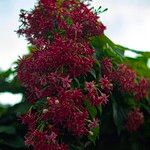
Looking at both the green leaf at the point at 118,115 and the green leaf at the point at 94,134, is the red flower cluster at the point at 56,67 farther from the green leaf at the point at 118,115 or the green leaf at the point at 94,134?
the green leaf at the point at 118,115

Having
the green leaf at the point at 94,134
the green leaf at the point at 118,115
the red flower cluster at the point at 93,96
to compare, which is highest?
the red flower cluster at the point at 93,96

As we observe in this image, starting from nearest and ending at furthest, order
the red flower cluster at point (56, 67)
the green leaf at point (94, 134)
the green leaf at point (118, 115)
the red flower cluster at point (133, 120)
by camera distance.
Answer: the red flower cluster at point (56, 67) → the green leaf at point (94, 134) → the red flower cluster at point (133, 120) → the green leaf at point (118, 115)

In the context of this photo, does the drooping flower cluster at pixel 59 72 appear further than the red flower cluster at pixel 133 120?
No

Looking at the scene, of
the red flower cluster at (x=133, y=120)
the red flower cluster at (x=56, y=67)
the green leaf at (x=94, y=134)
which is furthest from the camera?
the red flower cluster at (x=133, y=120)

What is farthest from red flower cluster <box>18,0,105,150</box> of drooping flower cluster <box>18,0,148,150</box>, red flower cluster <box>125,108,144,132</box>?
red flower cluster <box>125,108,144,132</box>

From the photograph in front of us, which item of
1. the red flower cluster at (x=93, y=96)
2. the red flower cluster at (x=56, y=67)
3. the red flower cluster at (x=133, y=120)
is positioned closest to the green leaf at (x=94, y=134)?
the red flower cluster at (x=56, y=67)

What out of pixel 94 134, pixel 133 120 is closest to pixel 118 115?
pixel 133 120

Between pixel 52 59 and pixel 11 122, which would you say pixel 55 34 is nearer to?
pixel 52 59

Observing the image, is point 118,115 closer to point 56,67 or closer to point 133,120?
point 133,120

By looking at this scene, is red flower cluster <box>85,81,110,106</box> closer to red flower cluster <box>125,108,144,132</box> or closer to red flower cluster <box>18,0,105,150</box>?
red flower cluster <box>18,0,105,150</box>
